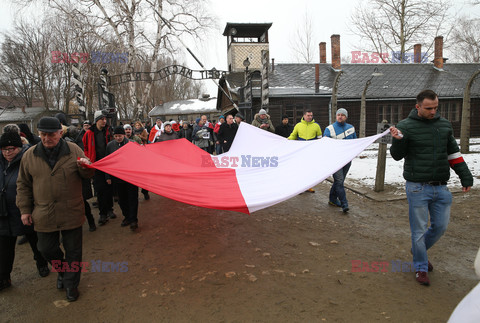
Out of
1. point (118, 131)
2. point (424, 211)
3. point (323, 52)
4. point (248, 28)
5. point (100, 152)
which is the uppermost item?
point (248, 28)

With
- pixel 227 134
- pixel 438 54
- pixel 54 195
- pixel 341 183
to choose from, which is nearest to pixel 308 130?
pixel 341 183

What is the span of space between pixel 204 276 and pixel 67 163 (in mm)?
2006

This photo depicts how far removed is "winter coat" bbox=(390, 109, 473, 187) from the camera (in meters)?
3.15

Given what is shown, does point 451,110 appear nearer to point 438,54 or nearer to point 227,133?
point 438,54

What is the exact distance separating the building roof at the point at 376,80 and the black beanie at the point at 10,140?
645 inches

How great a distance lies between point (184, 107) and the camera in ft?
149

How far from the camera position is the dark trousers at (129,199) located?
5.06m

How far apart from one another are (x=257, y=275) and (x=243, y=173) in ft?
5.28

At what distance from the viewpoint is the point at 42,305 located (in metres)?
3.12

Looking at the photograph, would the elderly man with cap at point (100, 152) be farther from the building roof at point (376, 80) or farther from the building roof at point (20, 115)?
the building roof at point (20, 115)

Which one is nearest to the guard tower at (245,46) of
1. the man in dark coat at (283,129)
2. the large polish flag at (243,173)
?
the man in dark coat at (283,129)

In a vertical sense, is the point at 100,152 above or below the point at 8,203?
above

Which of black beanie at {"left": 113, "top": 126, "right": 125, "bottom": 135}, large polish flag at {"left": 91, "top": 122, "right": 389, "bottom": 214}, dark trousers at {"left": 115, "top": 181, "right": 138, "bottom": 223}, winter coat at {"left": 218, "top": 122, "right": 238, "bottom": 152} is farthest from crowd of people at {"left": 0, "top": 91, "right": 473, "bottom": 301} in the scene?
winter coat at {"left": 218, "top": 122, "right": 238, "bottom": 152}

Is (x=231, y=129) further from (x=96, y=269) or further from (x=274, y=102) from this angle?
(x=274, y=102)
